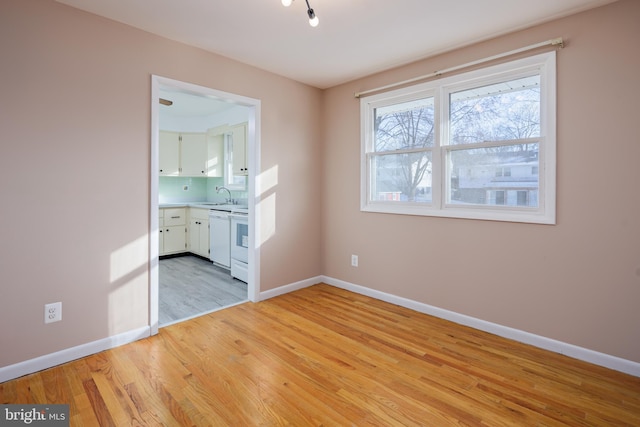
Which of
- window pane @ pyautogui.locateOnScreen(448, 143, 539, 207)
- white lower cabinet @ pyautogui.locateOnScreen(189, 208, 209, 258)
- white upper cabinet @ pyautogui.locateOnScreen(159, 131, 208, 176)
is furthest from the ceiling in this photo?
white upper cabinet @ pyautogui.locateOnScreen(159, 131, 208, 176)

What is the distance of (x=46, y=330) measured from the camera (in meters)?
2.29

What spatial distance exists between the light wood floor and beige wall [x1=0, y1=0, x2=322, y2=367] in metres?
0.41

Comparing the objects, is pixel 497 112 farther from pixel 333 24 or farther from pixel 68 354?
pixel 68 354

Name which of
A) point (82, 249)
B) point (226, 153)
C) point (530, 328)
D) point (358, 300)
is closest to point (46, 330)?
point (82, 249)

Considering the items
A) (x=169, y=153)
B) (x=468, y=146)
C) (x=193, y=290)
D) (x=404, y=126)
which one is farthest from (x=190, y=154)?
(x=468, y=146)

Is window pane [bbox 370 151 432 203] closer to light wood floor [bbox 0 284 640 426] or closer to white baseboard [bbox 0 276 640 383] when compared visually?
white baseboard [bbox 0 276 640 383]

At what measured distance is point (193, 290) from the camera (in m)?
4.03

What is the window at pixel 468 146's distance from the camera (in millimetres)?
2648

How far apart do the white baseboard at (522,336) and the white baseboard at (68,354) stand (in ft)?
7.87

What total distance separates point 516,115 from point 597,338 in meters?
1.81

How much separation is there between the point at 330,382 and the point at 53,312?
6.53 feet

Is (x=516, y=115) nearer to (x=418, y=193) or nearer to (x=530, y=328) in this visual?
(x=418, y=193)

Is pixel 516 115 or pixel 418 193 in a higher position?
pixel 516 115

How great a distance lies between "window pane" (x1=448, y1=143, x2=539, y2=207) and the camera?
2.71 meters
